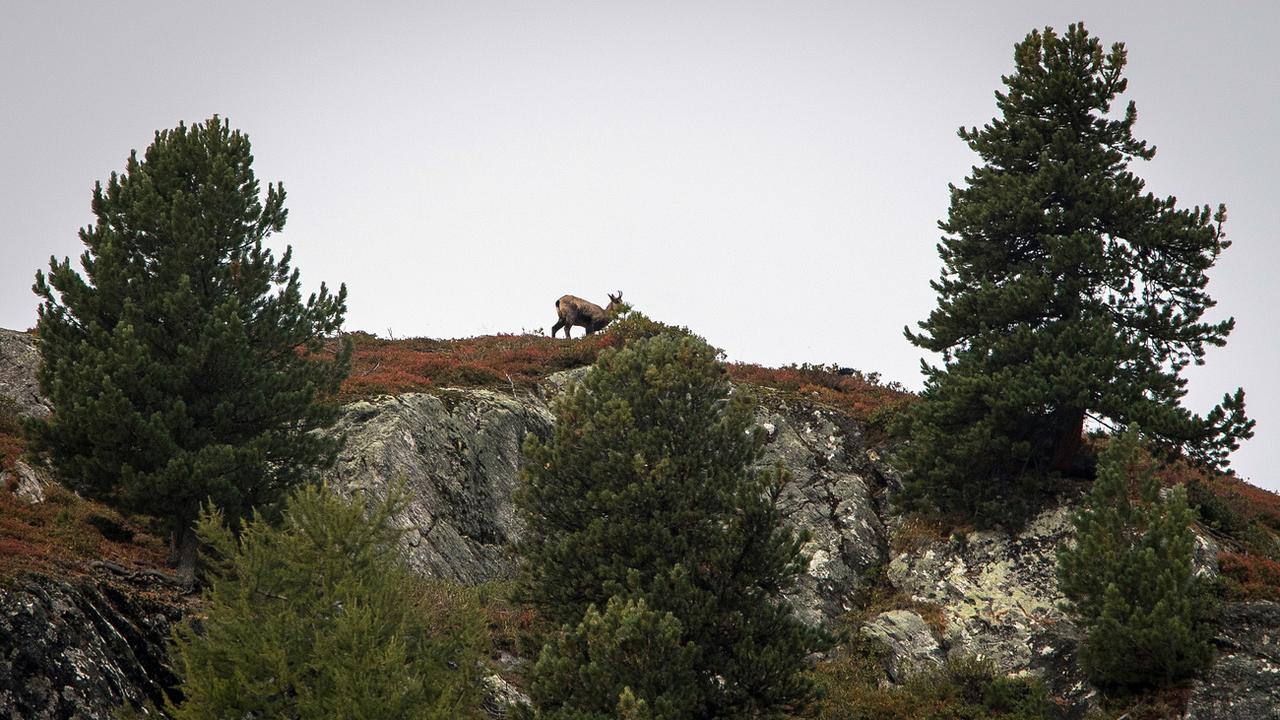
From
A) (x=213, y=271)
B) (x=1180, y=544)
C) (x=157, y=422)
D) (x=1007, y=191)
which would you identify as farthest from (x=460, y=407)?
(x=1180, y=544)

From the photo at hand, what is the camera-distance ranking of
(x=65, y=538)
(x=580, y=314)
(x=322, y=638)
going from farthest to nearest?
(x=580, y=314)
(x=65, y=538)
(x=322, y=638)

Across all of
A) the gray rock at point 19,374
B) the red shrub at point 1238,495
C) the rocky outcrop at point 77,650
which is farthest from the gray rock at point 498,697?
the red shrub at point 1238,495

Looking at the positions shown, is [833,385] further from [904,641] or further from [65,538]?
[65,538]

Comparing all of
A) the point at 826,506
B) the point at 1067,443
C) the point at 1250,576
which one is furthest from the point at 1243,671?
the point at 826,506

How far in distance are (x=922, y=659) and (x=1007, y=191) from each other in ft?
39.7

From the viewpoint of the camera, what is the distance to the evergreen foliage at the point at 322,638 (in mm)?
10305

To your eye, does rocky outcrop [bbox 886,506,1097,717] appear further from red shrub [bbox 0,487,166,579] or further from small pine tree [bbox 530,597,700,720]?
red shrub [bbox 0,487,166,579]

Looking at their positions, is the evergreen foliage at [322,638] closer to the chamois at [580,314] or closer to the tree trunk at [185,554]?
the tree trunk at [185,554]

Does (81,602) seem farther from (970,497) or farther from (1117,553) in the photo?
(970,497)

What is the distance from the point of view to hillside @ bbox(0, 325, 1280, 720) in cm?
1338

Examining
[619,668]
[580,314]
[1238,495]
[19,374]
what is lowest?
[619,668]

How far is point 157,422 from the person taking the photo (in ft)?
51.9

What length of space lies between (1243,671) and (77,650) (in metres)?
18.6

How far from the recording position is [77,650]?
12492 millimetres
